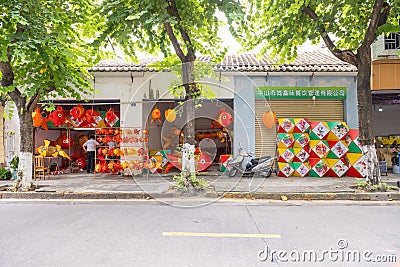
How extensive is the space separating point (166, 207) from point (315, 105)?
7628 millimetres

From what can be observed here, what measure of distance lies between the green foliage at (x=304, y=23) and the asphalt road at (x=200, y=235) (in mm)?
4281

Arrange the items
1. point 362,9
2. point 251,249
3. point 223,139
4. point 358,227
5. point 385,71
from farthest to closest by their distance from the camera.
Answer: point 223,139, point 385,71, point 362,9, point 358,227, point 251,249

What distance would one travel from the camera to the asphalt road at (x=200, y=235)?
371 cm

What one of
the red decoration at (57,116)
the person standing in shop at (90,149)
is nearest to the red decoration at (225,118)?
the person standing in shop at (90,149)

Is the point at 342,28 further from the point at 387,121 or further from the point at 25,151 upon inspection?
the point at 25,151

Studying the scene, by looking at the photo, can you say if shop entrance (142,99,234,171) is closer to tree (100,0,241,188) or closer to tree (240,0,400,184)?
tree (100,0,241,188)

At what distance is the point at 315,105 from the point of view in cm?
1179

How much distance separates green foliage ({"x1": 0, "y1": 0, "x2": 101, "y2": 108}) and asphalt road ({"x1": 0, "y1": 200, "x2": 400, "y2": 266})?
321 centimetres

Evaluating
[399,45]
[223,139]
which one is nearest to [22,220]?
[223,139]

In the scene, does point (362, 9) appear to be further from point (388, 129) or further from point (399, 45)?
point (388, 129)

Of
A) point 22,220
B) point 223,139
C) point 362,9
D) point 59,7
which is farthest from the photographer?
point 223,139

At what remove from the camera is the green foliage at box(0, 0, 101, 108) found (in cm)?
672

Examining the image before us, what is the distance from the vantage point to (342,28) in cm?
867

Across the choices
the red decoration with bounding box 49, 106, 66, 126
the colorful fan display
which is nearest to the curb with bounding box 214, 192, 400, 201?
the colorful fan display
